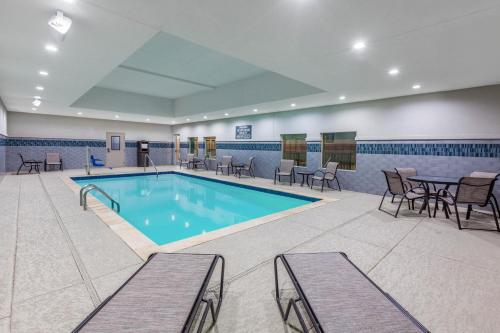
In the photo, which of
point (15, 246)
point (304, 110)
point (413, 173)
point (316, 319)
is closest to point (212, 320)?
point (316, 319)

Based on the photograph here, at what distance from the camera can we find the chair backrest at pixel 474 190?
332 centimetres

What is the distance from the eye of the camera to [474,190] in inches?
133

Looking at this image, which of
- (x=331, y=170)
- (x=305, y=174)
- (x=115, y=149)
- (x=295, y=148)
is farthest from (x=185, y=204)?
(x=115, y=149)

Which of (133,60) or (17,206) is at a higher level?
(133,60)

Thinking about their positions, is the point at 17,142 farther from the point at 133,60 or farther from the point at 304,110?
the point at 304,110

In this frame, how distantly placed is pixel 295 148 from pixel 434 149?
379 centimetres

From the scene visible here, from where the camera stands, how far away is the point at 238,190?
7195 mm

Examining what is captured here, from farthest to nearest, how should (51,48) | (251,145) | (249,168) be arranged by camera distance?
(251,145)
(249,168)
(51,48)

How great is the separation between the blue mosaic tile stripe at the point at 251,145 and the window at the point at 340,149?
168 centimetres

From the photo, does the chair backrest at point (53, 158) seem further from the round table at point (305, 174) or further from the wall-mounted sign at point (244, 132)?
the round table at point (305, 174)

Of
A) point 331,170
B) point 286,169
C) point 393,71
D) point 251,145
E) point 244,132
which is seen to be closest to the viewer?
point 393,71

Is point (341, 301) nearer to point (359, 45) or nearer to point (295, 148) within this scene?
point (359, 45)

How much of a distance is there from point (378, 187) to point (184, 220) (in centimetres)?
458

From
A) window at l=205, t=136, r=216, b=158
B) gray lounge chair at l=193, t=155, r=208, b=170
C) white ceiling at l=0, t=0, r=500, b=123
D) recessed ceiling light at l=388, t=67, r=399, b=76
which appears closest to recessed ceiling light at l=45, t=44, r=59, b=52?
white ceiling at l=0, t=0, r=500, b=123
